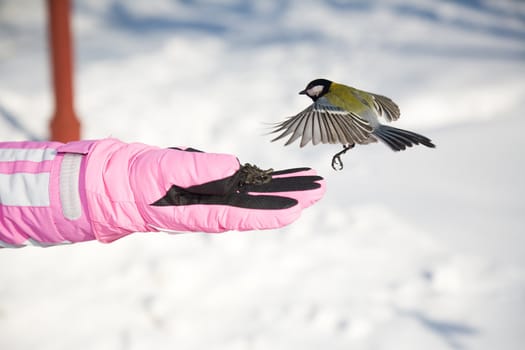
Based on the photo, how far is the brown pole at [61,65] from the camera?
7.02 ft

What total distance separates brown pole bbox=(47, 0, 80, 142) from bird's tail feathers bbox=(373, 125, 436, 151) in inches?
62.2

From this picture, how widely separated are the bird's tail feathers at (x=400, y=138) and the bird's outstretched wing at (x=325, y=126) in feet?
0.09

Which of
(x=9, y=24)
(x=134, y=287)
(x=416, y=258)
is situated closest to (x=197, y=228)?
(x=134, y=287)

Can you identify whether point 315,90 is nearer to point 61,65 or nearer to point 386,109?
point 386,109

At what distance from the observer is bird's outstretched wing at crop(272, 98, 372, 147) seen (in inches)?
37.0

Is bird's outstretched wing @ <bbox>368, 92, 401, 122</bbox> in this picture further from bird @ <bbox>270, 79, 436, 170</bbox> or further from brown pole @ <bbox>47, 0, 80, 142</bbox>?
brown pole @ <bbox>47, 0, 80, 142</bbox>

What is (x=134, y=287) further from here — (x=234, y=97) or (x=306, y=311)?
(x=234, y=97)

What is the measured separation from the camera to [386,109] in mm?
1132

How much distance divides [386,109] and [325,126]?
0.74 ft

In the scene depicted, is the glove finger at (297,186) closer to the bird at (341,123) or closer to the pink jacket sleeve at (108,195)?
the pink jacket sleeve at (108,195)

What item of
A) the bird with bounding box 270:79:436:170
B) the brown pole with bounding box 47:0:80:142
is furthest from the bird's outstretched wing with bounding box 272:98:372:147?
the brown pole with bounding box 47:0:80:142

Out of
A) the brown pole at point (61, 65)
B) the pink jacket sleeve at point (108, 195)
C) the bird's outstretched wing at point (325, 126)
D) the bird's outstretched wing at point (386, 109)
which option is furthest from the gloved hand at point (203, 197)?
the brown pole at point (61, 65)

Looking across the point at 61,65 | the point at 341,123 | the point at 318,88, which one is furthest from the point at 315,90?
the point at 61,65

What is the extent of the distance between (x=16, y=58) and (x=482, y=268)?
2.93 meters
